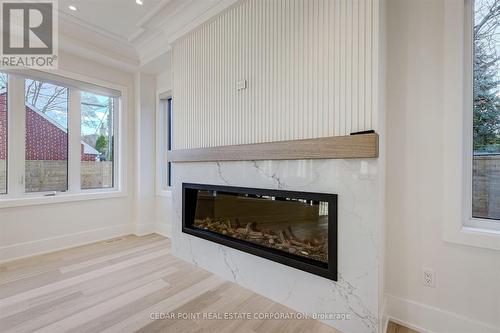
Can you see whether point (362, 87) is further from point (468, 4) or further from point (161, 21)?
point (161, 21)

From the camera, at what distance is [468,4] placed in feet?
5.27

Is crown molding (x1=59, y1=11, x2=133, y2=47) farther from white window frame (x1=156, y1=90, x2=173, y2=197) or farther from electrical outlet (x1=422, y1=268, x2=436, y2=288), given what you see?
electrical outlet (x1=422, y1=268, x2=436, y2=288)

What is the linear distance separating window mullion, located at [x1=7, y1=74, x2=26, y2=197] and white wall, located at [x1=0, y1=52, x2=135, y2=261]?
30 centimetres

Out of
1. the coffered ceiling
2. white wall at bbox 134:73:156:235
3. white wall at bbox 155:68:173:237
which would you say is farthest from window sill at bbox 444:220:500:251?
white wall at bbox 134:73:156:235

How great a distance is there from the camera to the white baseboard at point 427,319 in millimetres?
1488

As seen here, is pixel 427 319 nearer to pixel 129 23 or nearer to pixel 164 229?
pixel 164 229

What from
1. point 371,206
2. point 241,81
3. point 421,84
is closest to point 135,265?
point 241,81

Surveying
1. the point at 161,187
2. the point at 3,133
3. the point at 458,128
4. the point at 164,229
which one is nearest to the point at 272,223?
the point at 458,128

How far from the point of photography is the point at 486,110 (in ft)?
5.19

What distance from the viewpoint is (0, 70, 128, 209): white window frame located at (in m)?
2.76

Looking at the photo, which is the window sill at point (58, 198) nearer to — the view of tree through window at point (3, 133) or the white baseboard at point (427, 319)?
the view of tree through window at point (3, 133)

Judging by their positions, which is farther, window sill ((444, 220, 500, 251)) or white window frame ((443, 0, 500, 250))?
white window frame ((443, 0, 500, 250))

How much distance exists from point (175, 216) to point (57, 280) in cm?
120

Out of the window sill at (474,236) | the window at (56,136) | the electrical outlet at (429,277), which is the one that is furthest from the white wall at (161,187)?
the window sill at (474,236)
